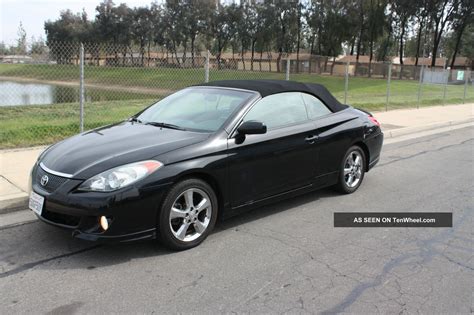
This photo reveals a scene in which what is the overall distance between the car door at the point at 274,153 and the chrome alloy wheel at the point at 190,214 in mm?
350

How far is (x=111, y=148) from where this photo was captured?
4.18 metres

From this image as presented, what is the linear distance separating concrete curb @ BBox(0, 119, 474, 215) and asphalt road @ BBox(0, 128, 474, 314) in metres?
0.58

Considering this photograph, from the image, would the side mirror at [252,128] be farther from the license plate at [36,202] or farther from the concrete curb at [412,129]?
Result: the concrete curb at [412,129]

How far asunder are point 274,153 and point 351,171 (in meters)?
1.70

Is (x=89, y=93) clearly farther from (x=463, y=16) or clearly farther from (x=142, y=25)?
(x=142, y=25)

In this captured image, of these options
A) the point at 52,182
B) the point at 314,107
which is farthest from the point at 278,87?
the point at 52,182

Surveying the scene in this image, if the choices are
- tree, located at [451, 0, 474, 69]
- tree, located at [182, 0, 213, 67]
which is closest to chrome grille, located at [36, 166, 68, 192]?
tree, located at [451, 0, 474, 69]

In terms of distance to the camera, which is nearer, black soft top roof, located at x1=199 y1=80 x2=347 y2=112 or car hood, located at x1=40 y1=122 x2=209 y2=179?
car hood, located at x1=40 y1=122 x2=209 y2=179

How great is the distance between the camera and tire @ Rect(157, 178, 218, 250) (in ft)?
12.9

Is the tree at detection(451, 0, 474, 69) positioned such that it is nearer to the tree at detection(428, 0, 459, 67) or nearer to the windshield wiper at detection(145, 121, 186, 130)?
the tree at detection(428, 0, 459, 67)

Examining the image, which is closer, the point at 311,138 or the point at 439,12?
the point at 311,138

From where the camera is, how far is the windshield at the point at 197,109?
472cm

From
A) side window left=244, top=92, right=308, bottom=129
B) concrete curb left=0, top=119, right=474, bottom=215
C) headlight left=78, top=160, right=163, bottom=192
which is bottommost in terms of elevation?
concrete curb left=0, top=119, right=474, bottom=215

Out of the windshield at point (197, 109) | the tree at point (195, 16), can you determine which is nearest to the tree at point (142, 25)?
the tree at point (195, 16)
